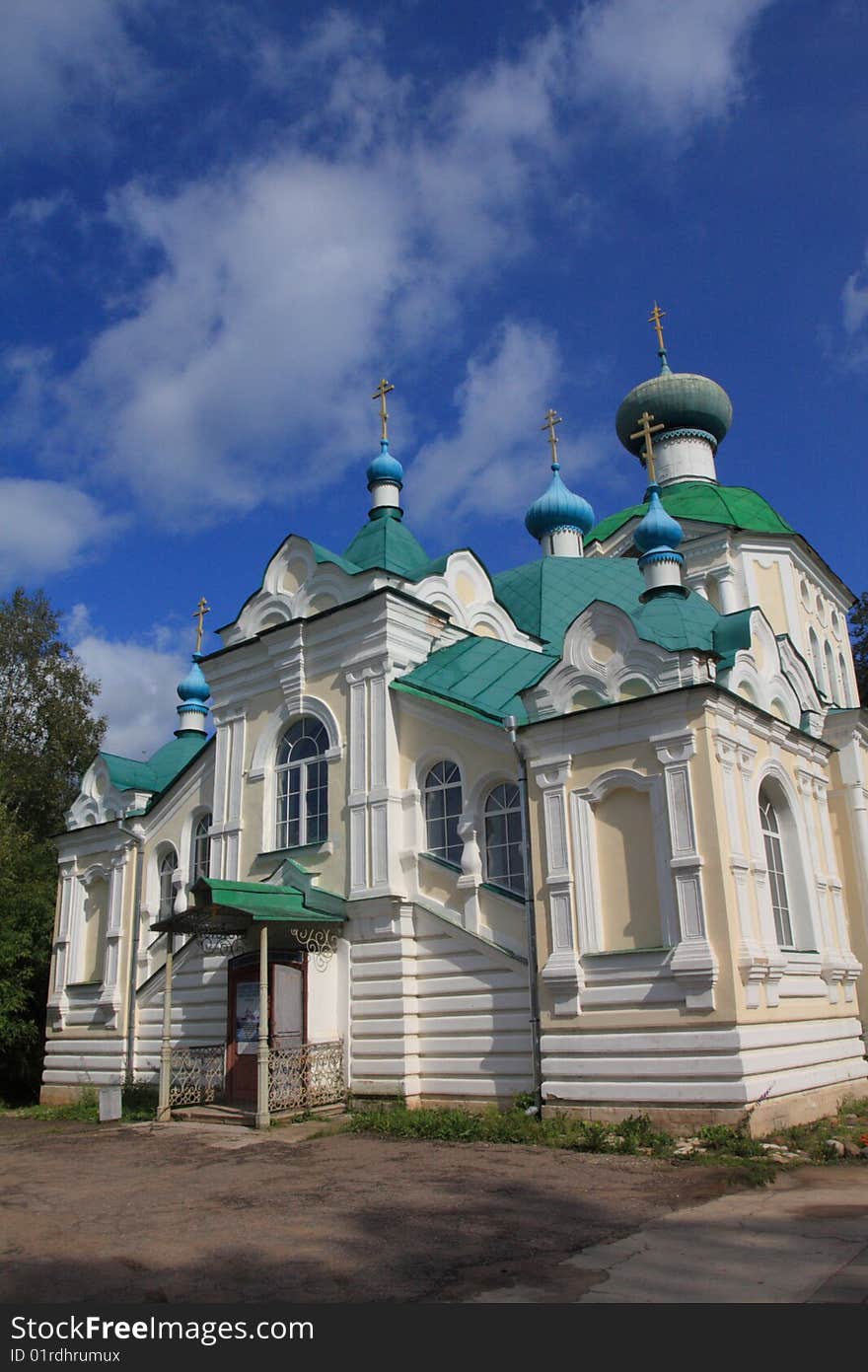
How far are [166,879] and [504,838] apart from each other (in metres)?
7.23

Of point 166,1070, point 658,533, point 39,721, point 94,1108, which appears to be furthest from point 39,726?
point 658,533

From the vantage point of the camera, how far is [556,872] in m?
11.1

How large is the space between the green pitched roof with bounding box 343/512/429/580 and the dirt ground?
7513 mm

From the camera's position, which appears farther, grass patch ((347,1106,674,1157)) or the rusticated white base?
the rusticated white base

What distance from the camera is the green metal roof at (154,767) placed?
1827cm

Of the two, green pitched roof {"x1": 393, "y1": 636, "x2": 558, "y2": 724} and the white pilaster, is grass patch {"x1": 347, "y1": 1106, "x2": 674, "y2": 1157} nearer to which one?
the white pilaster

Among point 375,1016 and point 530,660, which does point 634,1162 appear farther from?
point 530,660

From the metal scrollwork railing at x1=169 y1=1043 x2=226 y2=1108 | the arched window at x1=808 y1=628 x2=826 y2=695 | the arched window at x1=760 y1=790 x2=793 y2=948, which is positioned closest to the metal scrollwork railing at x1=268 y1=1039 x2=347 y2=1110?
the metal scrollwork railing at x1=169 y1=1043 x2=226 y2=1108

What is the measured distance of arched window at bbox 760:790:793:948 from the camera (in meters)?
12.0

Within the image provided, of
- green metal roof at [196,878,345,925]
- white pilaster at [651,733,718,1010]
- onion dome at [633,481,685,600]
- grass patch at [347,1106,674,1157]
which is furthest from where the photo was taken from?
onion dome at [633,481,685,600]

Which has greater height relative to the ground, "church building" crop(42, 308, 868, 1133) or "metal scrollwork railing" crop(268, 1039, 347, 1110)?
"church building" crop(42, 308, 868, 1133)

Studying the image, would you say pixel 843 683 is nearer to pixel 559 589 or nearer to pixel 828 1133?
pixel 559 589

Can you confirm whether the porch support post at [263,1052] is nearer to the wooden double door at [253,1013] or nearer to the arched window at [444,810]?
the wooden double door at [253,1013]

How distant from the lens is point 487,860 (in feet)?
41.6
